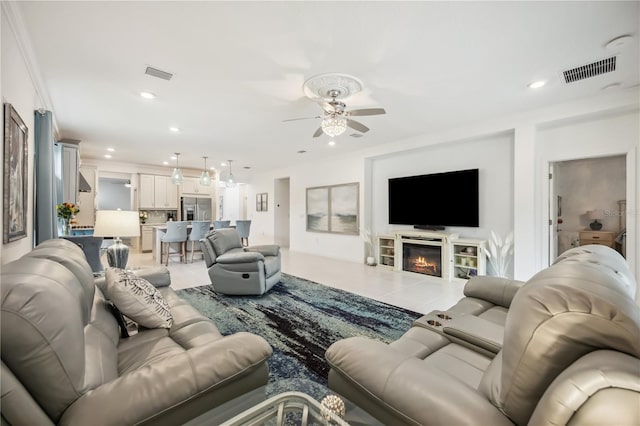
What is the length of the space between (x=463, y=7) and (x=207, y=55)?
2.04 metres

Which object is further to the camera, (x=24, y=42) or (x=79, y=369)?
(x=24, y=42)

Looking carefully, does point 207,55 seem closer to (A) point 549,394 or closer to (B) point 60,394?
(B) point 60,394

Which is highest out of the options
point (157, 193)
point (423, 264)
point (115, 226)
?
point (157, 193)

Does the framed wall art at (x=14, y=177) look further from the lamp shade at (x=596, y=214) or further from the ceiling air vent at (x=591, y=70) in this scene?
the lamp shade at (x=596, y=214)

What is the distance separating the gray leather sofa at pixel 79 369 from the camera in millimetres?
756

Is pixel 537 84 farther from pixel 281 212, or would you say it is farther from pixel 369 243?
pixel 281 212

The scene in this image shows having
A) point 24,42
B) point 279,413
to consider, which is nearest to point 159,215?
point 24,42

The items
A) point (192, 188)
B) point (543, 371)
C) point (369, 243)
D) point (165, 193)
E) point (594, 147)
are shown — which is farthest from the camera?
point (192, 188)

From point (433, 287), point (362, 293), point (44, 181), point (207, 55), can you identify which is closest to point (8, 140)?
point (44, 181)

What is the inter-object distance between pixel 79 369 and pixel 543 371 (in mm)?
1369

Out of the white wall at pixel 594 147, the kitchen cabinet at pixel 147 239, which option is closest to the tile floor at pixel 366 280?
the kitchen cabinet at pixel 147 239

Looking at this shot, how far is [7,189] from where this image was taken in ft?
6.03

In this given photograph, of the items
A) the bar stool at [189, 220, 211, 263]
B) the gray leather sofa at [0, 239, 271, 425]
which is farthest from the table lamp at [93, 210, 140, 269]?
the bar stool at [189, 220, 211, 263]

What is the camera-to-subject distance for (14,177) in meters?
1.99
